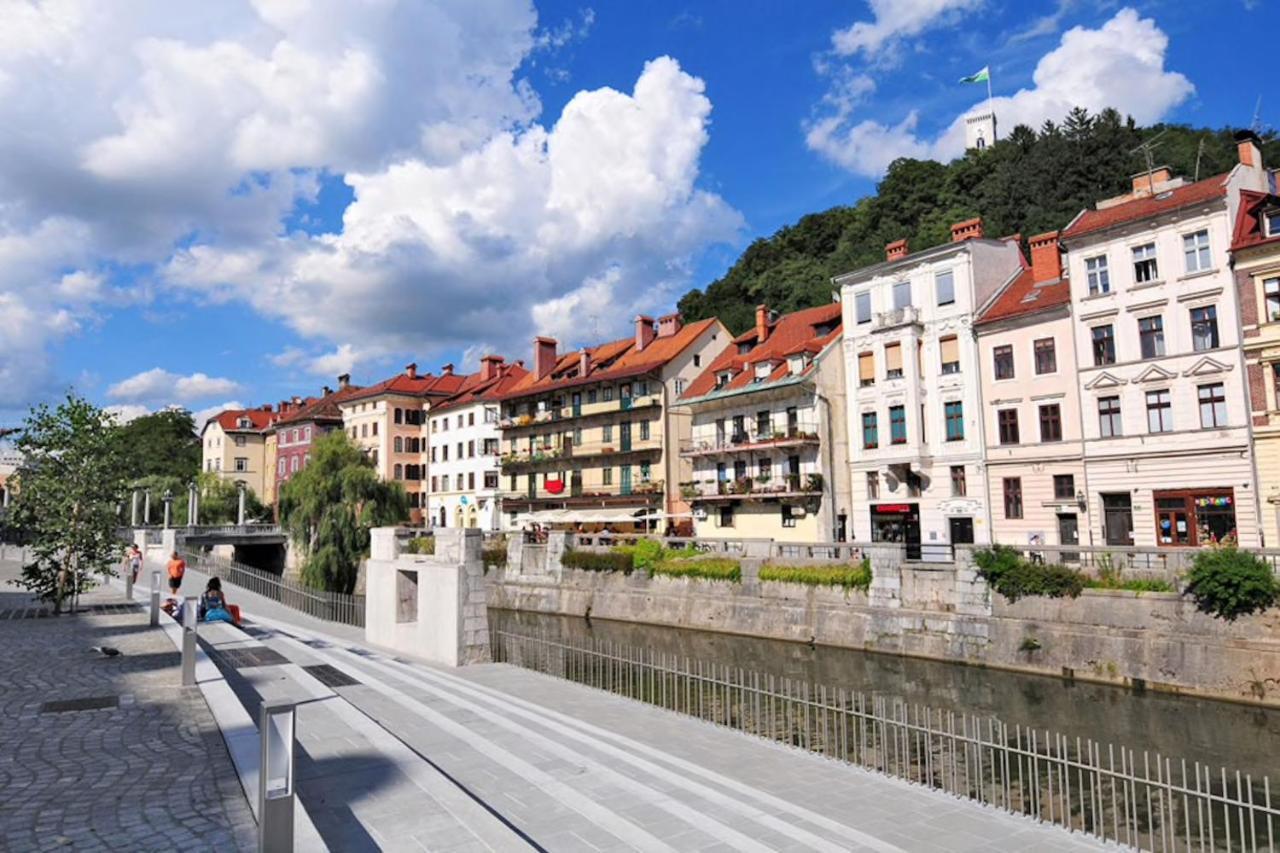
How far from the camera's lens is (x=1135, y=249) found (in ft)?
95.4

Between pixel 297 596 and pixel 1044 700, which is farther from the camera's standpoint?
pixel 297 596

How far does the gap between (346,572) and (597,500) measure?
15523mm

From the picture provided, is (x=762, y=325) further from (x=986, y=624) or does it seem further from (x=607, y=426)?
(x=986, y=624)

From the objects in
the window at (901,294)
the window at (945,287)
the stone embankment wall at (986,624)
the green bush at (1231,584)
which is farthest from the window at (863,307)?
the green bush at (1231,584)

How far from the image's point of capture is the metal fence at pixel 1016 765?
10344 mm

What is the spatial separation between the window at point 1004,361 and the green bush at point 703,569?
1369 centimetres

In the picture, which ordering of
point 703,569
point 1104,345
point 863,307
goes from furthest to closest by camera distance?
1. point 863,307
2. point 703,569
3. point 1104,345

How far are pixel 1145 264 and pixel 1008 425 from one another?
306 inches

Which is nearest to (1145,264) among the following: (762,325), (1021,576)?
(1021,576)

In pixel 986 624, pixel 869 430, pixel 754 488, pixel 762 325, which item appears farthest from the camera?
pixel 762 325

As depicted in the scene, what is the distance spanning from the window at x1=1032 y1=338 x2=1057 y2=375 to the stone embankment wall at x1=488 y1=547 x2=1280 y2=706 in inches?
432

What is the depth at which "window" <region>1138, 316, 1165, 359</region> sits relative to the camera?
93.3ft

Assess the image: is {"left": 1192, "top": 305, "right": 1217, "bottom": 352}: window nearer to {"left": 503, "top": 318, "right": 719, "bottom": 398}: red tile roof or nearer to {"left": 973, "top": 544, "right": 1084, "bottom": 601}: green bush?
{"left": 973, "top": 544, "right": 1084, "bottom": 601}: green bush

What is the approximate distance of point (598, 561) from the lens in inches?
1534
